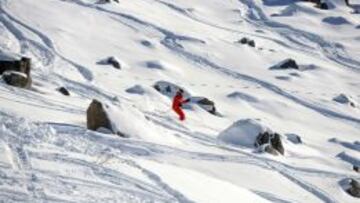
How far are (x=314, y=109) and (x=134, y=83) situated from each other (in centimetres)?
887

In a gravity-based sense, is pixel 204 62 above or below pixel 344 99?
above

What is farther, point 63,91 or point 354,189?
point 63,91

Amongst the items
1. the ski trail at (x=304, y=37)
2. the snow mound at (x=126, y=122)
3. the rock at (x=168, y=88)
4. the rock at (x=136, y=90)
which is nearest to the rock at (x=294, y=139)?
the rock at (x=168, y=88)

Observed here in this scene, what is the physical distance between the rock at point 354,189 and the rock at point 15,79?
1009cm

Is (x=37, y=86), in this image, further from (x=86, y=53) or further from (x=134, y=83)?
(x=86, y=53)

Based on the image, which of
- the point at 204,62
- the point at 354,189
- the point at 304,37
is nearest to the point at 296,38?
the point at 304,37

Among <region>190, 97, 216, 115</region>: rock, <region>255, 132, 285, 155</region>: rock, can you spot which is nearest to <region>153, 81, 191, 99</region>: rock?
<region>190, 97, 216, 115</region>: rock

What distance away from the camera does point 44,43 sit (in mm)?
33906

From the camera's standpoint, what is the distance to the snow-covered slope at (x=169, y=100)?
11.8m

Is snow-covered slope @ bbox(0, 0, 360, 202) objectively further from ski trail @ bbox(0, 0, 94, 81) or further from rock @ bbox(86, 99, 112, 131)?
rock @ bbox(86, 99, 112, 131)

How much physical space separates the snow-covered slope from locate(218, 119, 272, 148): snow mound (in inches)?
17.2

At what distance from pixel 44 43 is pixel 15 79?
13044 mm

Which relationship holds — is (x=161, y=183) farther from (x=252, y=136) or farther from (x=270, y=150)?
(x=252, y=136)

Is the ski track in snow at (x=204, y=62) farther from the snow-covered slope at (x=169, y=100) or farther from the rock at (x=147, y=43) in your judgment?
the rock at (x=147, y=43)
